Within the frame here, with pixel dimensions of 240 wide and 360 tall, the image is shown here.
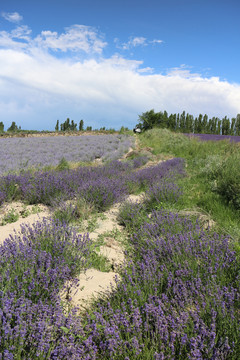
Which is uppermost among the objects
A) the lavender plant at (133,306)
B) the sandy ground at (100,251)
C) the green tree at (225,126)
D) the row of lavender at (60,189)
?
the green tree at (225,126)

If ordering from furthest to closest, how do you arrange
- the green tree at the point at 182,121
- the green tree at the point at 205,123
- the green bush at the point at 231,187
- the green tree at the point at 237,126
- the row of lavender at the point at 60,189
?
1. the green tree at the point at 182,121
2. the green tree at the point at 205,123
3. the green tree at the point at 237,126
4. the row of lavender at the point at 60,189
5. the green bush at the point at 231,187

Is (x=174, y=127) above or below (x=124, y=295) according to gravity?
above

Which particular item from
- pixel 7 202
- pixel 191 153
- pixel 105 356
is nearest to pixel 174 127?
pixel 191 153

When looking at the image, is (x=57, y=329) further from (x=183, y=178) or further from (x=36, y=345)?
(x=183, y=178)

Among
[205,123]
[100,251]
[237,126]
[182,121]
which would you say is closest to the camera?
[100,251]

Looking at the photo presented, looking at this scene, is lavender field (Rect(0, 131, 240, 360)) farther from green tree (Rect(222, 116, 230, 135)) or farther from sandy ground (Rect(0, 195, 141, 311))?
green tree (Rect(222, 116, 230, 135))

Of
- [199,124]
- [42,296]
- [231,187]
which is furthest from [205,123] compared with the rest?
[42,296]

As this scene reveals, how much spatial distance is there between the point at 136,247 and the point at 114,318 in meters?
1.36

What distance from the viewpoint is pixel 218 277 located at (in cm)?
187

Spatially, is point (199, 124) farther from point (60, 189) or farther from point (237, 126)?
point (60, 189)

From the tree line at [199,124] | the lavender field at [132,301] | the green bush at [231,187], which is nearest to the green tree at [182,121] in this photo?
the tree line at [199,124]

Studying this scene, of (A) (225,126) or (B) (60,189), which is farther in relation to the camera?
(A) (225,126)

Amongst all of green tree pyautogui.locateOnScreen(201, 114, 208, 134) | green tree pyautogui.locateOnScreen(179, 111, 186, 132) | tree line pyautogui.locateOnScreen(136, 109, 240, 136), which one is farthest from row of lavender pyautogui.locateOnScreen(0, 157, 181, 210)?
green tree pyautogui.locateOnScreen(179, 111, 186, 132)

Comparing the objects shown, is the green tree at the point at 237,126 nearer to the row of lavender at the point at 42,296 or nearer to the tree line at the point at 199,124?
the tree line at the point at 199,124
